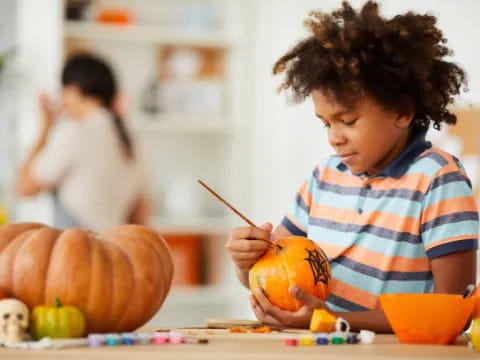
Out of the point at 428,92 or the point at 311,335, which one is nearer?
the point at 311,335

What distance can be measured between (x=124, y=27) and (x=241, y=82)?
77cm

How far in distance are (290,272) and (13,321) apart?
0.47m

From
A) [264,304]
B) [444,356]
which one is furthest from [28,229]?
[444,356]

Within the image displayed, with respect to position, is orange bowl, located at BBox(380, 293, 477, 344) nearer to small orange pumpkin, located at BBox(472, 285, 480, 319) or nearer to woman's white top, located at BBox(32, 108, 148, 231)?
small orange pumpkin, located at BBox(472, 285, 480, 319)

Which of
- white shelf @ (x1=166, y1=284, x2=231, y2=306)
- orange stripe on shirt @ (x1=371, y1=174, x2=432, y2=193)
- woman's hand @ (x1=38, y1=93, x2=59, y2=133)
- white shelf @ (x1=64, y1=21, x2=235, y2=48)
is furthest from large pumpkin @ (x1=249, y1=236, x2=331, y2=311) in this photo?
white shelf @ (x1=64, y1=21, x2=235, y2=48)

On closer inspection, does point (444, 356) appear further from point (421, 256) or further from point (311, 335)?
point (421, 256)

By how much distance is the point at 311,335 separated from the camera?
52.8 inches

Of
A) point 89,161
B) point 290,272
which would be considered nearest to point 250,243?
point 290,272

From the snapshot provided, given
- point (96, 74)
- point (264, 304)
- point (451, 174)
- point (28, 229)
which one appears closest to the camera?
point (28, 229)

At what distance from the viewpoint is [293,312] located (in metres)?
1.54

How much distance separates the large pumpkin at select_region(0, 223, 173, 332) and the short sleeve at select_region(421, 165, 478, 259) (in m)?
0.54

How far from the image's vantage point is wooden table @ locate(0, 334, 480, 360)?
1149 mm

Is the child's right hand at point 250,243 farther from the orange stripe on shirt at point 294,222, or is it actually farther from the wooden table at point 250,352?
the orange stripe on shirt at point 294,222

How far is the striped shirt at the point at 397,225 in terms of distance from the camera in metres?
1.70
